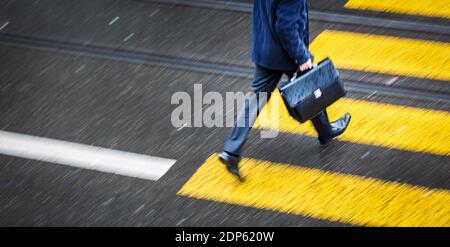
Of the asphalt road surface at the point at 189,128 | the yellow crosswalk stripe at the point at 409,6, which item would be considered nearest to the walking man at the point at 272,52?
the asphalt road surface at the point at 189,128

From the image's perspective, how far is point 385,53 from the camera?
28.9 feet

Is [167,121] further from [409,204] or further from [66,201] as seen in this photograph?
[409,204]

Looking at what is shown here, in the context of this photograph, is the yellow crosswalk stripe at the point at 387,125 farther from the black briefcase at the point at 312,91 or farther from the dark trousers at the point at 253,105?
the dark trousers at the point at 253,105

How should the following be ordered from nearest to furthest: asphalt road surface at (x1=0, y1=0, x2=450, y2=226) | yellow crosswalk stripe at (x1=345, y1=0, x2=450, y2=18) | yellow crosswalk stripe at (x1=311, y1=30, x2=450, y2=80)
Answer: asphalt road surface at (x1=0, y1=0, x2=450, y2=226) → yellow crosswalk stripe at (x1=311, y1=30, x2=450, y2=80) → yellow crosswalk stripe at (x1=345, y1=0, x2=450, y2=18)

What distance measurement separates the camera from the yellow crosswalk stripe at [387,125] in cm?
747

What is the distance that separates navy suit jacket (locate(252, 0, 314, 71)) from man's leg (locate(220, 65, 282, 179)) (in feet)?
0.45

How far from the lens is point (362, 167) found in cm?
723

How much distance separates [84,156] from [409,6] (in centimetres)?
404

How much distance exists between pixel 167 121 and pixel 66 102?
1.08 metres

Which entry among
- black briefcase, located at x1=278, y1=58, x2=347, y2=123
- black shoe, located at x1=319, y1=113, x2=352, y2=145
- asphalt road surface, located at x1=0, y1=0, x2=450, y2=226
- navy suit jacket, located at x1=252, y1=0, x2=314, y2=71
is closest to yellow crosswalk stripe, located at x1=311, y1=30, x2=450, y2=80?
asphalt road surface, located at x1=0, y1=0, x2=450, y2=226

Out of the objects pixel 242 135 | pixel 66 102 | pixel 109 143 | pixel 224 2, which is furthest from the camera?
pixel 224 2

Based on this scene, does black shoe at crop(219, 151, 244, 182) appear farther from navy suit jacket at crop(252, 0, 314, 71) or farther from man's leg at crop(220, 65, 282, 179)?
navy suit jacket at crop(252, 0, 314, 71)

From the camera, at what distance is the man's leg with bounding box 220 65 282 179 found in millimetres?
6914
